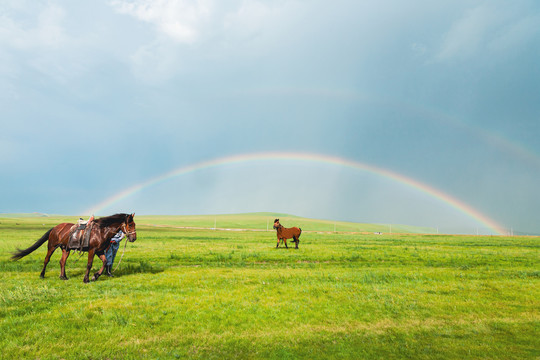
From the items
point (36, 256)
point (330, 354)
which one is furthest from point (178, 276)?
point (36, 256)

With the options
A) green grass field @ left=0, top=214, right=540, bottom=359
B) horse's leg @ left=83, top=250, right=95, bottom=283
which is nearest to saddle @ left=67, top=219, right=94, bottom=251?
horse's leg @ left=83, top=250, right=95, bottom=283

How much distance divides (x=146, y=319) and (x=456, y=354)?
8.14 m

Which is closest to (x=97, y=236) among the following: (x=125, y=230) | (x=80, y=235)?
(x=80, y=235)

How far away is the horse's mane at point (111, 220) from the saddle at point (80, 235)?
0.38 metres

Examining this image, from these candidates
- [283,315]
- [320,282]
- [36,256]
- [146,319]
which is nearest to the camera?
[146,319]

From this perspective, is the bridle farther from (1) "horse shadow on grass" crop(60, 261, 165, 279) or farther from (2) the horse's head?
(1) "horse shadow on grass" crop(60, 261, 165, 279)

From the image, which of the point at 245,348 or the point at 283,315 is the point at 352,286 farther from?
the point at 245,348

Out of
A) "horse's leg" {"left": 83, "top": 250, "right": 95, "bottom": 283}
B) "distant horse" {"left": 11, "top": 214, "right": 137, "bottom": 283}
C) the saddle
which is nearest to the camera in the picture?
"horse's leg" {"left": 83, "top": 250, "right": 95, "bottom": 283}

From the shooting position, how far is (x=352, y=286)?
1278 cm

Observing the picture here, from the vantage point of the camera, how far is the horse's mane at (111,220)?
13661 millimetres

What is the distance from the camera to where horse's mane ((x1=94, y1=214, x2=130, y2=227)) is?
13.7m

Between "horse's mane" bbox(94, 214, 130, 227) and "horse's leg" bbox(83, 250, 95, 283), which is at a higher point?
"horse's mane" bbox(94, 214, 130, 227)

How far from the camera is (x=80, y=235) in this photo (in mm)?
13164

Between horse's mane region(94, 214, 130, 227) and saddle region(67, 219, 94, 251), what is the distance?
376mm
